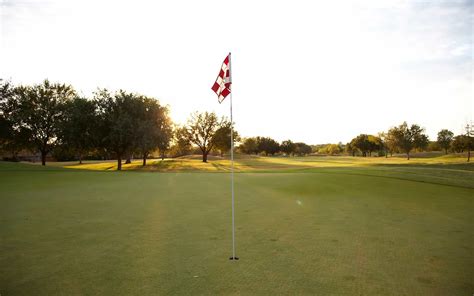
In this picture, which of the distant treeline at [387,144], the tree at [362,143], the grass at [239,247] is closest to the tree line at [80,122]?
→ the grass at [239,247]

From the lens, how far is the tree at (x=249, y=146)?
133000 millimetres

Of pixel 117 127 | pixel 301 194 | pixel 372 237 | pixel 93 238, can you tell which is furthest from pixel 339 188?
pixel 117 127

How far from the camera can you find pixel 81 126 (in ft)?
133

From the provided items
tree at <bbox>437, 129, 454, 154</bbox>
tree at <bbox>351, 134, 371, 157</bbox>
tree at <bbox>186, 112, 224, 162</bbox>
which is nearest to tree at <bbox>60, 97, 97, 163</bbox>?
tree at <bbox>186, 112, 224, 162</bbox>

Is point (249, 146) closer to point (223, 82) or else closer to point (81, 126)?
point (81, 126)

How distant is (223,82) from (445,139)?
372 ft

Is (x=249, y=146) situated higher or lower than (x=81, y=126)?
lower

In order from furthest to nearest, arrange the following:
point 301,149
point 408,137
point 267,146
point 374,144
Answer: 1. point 301,149
2. point 267,146
3. point 374,144
4. point 408,137

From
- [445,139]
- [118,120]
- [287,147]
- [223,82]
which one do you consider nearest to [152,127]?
[118,120]

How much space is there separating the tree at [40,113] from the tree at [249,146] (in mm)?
90087

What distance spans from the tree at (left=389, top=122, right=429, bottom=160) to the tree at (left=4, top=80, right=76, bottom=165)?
80.7 m

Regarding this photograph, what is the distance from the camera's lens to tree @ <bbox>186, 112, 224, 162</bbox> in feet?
221

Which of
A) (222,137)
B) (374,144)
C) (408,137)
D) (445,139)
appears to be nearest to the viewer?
(222,137)

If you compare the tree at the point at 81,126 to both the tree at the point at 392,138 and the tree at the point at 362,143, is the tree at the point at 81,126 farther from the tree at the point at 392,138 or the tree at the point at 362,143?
the tree at the point at 362,143
